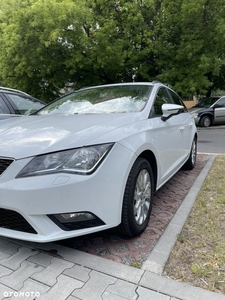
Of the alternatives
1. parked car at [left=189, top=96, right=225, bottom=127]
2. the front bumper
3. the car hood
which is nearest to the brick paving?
the front bumper

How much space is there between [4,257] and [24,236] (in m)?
0.41

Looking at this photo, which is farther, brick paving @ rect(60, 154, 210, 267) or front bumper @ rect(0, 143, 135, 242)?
brick paving @ rect(60, 154, 210, 267)

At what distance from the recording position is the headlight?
1.83 metres

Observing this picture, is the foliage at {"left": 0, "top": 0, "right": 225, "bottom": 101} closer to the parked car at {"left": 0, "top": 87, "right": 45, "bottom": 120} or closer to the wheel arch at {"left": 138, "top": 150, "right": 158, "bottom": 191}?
the parked car at {"left": 0, "top": 87, "right": 45, "bottom": 120}

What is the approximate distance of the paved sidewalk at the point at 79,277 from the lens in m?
1.67

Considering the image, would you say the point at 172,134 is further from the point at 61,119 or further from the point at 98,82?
the point at 98,82

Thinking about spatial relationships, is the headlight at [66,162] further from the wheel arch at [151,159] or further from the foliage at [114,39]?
the foliage at [114,39]

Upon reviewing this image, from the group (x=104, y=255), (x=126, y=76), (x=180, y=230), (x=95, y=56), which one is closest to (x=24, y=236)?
(x=104, y=255)

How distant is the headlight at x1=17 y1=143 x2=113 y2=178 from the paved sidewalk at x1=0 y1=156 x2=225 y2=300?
0.76m

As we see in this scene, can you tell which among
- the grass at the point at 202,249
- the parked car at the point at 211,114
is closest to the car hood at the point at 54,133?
the grass at the point at 202,249

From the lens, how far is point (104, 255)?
2131mm

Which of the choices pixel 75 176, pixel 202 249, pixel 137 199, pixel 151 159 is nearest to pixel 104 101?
pixel 151 159

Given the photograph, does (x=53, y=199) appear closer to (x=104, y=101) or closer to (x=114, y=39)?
(x=104, y=101)

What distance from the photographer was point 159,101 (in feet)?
10.6
